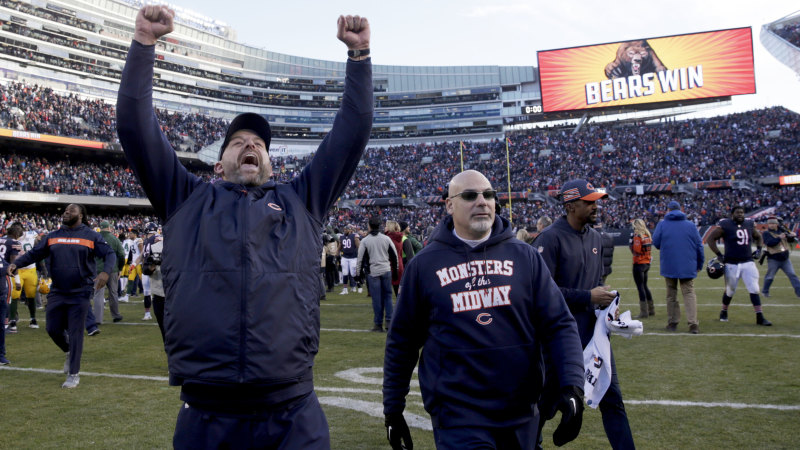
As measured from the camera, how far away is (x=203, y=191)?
8.11ft

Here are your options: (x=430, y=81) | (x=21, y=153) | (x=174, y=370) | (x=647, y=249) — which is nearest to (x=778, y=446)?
(x=174, y=370)

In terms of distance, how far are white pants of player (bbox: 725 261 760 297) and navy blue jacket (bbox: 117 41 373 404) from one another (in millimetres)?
9856

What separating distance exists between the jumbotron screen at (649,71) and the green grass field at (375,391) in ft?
143

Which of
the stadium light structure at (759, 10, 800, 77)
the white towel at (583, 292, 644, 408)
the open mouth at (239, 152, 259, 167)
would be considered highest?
the stadium light structure at (759, 10, 800, 77)

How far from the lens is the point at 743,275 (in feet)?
34.3

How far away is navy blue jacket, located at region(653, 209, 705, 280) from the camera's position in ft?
30.9

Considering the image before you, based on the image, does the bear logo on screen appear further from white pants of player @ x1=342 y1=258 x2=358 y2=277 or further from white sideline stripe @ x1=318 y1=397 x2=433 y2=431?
white sideline stripe @ x1=318 y1=397 x2=433 y2=431

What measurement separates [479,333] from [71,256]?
6.16 meters

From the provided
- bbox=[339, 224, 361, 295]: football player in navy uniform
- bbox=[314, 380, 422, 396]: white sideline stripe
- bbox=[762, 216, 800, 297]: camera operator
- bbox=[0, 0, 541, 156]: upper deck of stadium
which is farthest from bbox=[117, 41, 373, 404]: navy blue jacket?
bbox=[0, 0, 541, 156]: upper deck of stadium

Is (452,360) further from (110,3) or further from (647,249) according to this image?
(110,3)

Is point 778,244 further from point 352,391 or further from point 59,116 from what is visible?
point 59,116

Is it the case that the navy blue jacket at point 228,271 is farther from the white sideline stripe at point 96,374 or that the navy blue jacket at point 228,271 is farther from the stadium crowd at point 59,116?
the stadium crowd at point 59,116

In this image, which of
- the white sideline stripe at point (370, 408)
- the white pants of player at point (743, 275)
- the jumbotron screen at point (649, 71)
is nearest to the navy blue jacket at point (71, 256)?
the white sideline stripe at point (370, 408)

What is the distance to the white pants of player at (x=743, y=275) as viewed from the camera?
33.3ft
